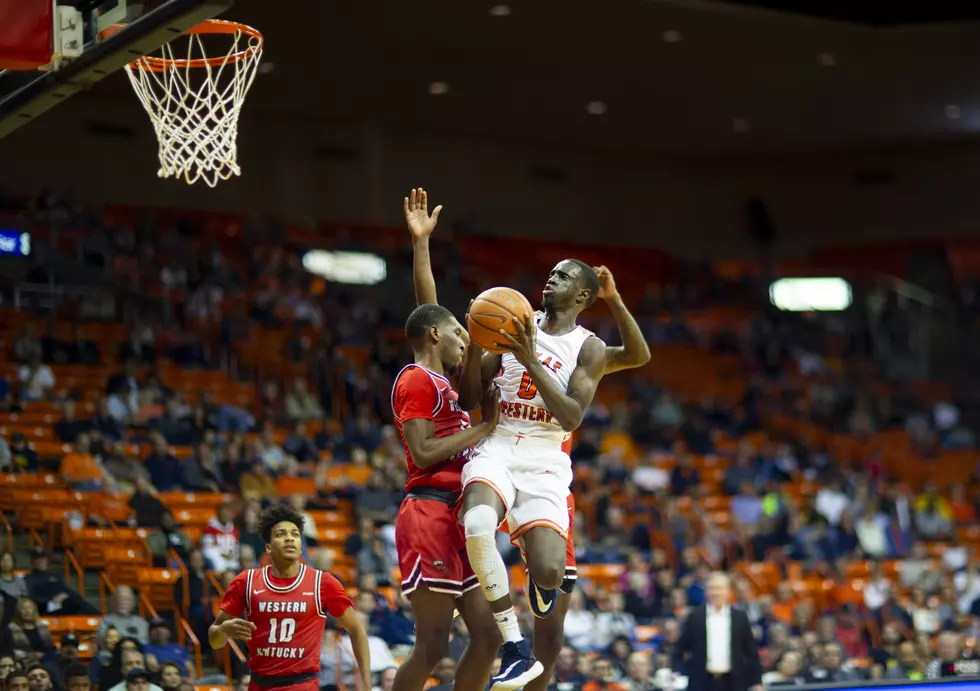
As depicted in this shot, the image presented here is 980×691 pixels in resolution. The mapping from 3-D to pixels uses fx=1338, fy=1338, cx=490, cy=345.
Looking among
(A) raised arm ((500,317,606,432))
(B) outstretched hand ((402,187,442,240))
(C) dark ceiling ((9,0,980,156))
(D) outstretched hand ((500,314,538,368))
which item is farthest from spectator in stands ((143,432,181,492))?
(D) outstretched hand ((500,314,538,368))

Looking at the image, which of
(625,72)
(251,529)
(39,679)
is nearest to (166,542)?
(251,529)

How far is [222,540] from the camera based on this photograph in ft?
37.8

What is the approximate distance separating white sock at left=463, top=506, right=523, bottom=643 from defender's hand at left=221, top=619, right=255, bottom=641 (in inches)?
48.2

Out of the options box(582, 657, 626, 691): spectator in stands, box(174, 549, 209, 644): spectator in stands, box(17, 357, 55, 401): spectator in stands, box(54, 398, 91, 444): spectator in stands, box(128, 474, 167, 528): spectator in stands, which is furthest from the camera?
box(17, 357, 55, 401): spectator in stands

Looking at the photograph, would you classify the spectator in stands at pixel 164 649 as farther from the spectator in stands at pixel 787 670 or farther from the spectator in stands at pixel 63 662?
the spectator in stands at pixel 787 670

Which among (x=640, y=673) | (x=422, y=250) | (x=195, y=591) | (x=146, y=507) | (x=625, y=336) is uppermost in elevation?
(x=422, y=250)

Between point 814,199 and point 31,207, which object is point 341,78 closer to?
point 31,207

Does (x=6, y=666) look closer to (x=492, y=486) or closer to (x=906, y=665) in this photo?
(x=492, y=486)

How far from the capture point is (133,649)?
9062mm

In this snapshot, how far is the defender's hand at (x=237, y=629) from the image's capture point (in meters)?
6.06

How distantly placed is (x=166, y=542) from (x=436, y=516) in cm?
606

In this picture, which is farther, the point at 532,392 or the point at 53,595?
the point at 53,595

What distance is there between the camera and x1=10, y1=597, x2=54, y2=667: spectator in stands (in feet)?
30.1

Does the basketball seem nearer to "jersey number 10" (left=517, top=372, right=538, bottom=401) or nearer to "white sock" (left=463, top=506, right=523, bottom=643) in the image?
"jersey number 10" (left=517, top=372, right=538, bottom=401)
